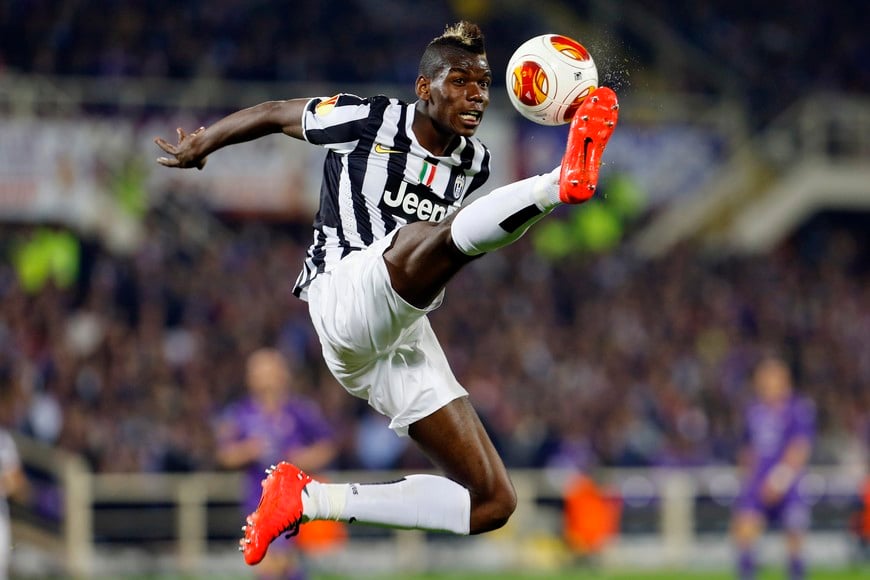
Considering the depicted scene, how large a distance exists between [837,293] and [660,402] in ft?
14.9

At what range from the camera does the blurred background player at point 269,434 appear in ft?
33.8

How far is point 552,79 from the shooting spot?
557 centimetres

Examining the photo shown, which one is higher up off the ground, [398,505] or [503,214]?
[503,214]

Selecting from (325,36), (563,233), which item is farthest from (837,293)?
(325,36)

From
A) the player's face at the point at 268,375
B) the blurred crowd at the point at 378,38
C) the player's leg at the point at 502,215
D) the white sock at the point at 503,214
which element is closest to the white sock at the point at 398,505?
the player's leg at the point at 502,215

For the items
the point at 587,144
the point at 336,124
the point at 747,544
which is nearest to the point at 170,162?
the point at 336,124

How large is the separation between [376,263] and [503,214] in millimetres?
617

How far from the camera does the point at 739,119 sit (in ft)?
68.7

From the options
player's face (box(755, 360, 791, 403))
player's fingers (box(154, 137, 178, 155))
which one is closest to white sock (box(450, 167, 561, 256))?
player's fingers (box(154, 137, 178, 155))

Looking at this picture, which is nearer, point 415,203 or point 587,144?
point 587,144

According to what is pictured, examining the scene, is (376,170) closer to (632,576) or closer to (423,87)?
(423,87)

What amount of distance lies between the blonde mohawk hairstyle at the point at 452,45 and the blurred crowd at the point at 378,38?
7.79 m

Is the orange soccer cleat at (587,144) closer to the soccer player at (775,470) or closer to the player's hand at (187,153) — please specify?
the player's hand at (187,153)

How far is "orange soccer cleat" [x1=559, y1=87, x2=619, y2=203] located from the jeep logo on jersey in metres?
0.92
